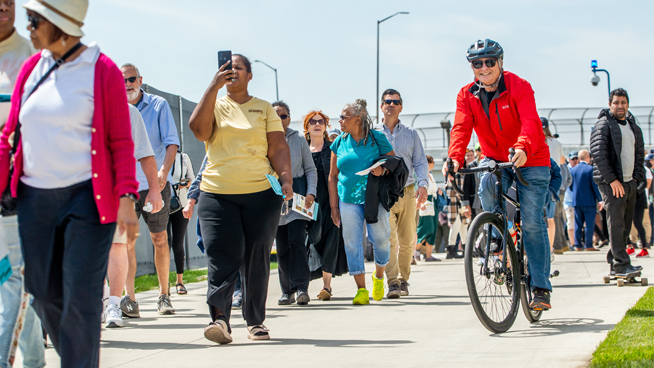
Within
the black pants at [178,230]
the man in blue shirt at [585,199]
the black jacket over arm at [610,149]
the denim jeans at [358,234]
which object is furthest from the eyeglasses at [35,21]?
the man in blue shirt at [585,199]

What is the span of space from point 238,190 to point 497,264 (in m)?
1.81

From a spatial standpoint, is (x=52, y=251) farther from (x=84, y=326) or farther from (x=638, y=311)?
(x=638, y=311)

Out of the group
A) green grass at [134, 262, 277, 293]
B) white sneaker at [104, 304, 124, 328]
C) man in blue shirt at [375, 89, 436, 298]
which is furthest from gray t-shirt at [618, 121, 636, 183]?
green grass at [134, 262, 277, 293]

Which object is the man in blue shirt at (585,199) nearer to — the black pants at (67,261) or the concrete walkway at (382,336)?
the concrete walkway at (382,336)

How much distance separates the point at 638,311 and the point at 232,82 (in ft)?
11.4

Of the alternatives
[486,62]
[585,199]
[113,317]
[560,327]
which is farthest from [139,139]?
[585,199]

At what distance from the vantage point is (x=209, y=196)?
5.40 meters

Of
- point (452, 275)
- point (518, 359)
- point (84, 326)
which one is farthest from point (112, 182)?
point (452, 275)

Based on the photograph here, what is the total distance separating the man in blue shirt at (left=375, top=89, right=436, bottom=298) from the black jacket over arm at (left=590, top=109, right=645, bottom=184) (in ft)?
5.82

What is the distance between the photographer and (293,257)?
26.1ft

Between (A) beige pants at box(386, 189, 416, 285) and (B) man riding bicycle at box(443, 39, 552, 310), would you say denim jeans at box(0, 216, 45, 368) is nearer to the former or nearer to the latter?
(B) man riding bicycle at box(443, 39, 552, 310)

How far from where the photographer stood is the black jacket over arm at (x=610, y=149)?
8078mm

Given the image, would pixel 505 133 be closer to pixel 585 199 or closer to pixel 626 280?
pixel 626 280

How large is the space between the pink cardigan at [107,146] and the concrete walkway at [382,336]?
161 cm
